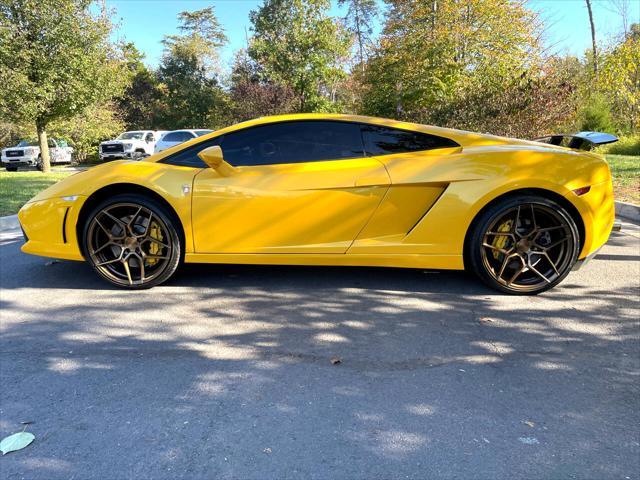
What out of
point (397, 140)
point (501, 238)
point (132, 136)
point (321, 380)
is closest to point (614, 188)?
point (501, 238)

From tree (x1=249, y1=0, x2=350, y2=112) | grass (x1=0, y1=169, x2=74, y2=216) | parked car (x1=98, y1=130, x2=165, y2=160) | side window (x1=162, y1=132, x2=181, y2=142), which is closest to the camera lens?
grass (x1=0, y1=169, x2=74, y2=216)

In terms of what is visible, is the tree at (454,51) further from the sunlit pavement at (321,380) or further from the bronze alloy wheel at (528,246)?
the sunlit pavement at (321,380)

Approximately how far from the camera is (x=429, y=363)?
2.48 meters

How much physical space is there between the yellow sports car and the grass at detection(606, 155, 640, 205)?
437 centimetres

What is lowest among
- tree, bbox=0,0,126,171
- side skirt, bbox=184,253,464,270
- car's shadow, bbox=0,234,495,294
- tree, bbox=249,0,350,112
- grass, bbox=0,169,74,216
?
→ car's shadow, bbox=0,234,495,294

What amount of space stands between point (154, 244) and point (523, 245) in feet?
9.27

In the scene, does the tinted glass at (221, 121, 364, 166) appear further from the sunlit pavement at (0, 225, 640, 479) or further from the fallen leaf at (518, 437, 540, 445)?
the fallen leaf at (518, 437, 540, 445)

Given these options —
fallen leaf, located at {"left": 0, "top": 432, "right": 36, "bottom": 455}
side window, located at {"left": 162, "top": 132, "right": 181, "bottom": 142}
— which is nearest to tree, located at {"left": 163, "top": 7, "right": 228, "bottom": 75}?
side window, located at {"left": 162, "top": 132, "right": 181, "bottom": 142}

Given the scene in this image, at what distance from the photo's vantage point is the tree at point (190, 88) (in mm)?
32250

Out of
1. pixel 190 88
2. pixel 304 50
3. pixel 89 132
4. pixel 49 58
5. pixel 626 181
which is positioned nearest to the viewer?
pixel 626 181

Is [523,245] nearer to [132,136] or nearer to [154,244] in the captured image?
[154,244]

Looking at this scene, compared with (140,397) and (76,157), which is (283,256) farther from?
(76,157)

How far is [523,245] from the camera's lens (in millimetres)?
3395

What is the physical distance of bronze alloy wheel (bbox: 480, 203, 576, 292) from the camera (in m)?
3.34
